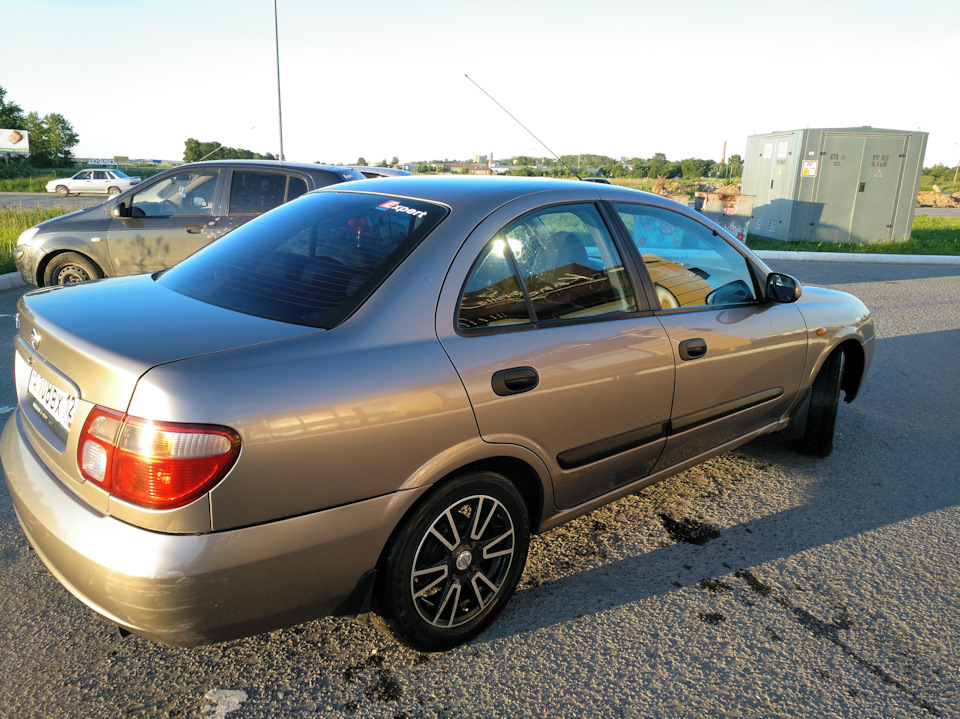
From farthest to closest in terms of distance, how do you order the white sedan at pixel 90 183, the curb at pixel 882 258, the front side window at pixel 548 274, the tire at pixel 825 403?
the white sedan at pixel 90 183, the curb at pixel 882 258, the tire at pixel 825 403, the front side window at pixel 548 274

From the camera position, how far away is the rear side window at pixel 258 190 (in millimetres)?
7180

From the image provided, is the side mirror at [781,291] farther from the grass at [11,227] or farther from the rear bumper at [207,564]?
the grass at [11,227]

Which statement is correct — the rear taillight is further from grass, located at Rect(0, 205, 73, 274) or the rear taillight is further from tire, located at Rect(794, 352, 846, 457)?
grass, located at Rect(0, 205, 73, 274)

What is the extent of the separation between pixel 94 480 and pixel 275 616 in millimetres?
638

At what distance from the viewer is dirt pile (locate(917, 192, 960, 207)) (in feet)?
113

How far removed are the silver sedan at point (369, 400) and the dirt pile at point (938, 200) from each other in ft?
126

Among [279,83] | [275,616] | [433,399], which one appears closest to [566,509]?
[433,399]

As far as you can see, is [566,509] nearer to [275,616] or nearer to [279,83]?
[275,616]

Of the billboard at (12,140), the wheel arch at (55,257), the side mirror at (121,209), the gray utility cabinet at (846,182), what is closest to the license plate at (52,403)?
the side mirror at (121,209)

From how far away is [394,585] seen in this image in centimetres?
223

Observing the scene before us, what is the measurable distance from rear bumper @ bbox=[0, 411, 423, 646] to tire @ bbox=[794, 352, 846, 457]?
294 centimetres

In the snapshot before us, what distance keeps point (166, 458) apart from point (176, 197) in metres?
6.41

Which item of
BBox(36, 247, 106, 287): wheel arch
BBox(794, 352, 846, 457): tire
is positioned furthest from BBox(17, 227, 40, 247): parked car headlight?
BBox(794, 352, 846, 457): tire

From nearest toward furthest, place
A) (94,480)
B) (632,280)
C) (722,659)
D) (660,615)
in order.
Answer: (94,480) → (722,659) → (660,615) → (632,280)
